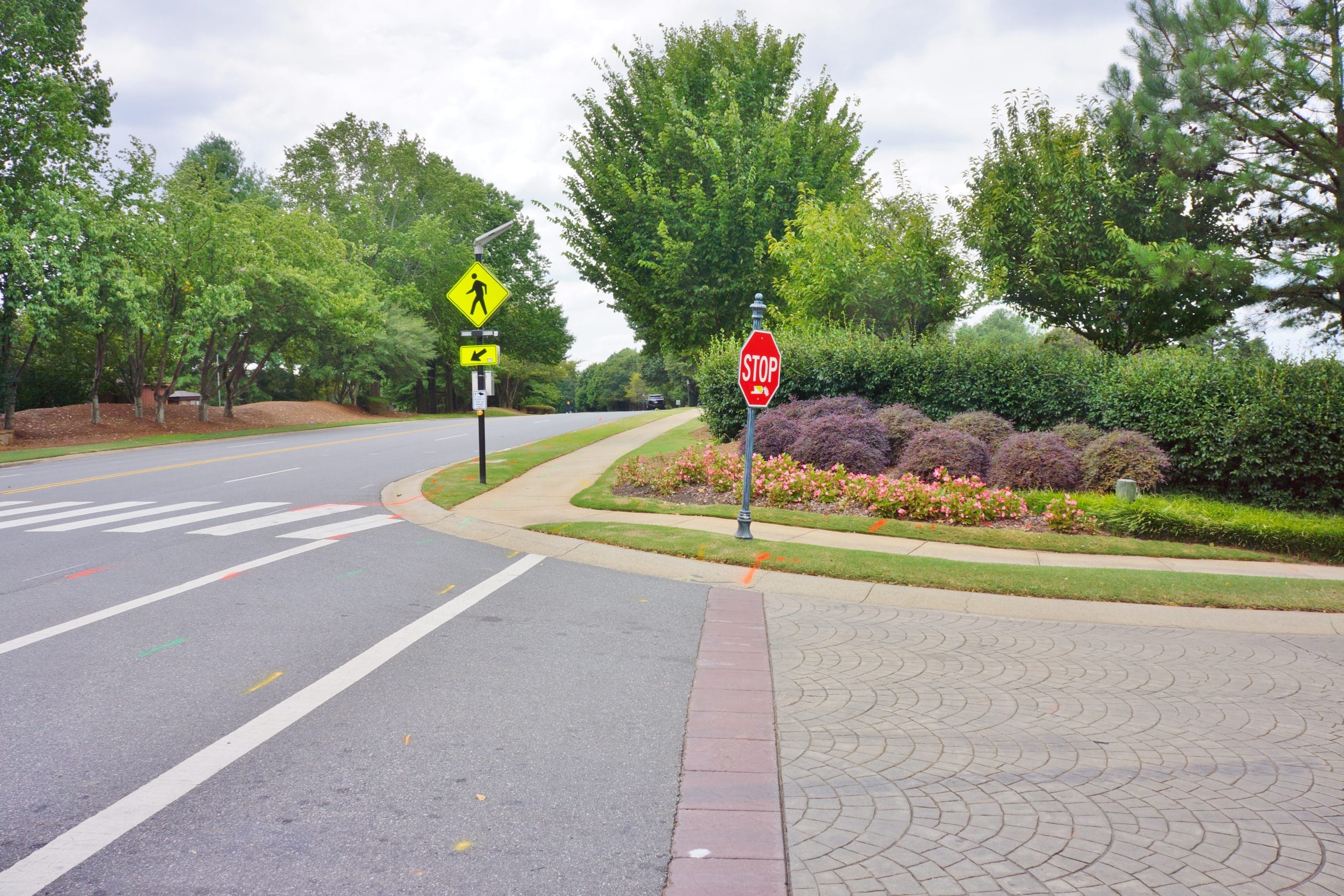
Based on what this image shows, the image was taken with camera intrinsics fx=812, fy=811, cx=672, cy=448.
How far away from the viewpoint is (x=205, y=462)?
60.9ft

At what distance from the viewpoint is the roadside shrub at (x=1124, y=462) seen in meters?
12.1

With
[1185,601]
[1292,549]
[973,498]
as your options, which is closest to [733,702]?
[1185,601]

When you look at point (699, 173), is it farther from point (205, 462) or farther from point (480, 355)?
point (205, 462)

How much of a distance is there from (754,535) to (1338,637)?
5.69 metres

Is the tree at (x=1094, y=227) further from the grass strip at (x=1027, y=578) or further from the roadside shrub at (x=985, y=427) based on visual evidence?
the grass strip at (x=1027, y=578)

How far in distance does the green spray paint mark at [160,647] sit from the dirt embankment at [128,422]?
18874 millimetres

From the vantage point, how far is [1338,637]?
6.65 m

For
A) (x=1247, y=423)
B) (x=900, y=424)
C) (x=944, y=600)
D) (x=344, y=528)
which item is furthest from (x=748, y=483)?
(x=1247, y=423)

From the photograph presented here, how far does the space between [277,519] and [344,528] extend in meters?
1.21

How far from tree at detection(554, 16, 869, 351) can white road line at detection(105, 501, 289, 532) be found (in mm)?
12064

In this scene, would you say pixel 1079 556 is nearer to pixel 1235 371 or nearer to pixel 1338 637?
pixel 1338 637

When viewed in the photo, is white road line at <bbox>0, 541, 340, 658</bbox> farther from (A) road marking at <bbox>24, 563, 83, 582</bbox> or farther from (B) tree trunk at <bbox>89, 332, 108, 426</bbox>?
(B) tree trunk at <bbox>89, 332, 108, 426</bbox>

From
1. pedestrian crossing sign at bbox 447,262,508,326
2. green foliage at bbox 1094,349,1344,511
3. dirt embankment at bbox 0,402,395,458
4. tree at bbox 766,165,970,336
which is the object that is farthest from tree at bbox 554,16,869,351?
dirt embankment at bbox 0,402,395,458

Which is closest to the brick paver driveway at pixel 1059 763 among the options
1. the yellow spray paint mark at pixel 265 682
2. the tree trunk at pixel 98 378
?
the yellow spray paint mark at pixel 265 682
